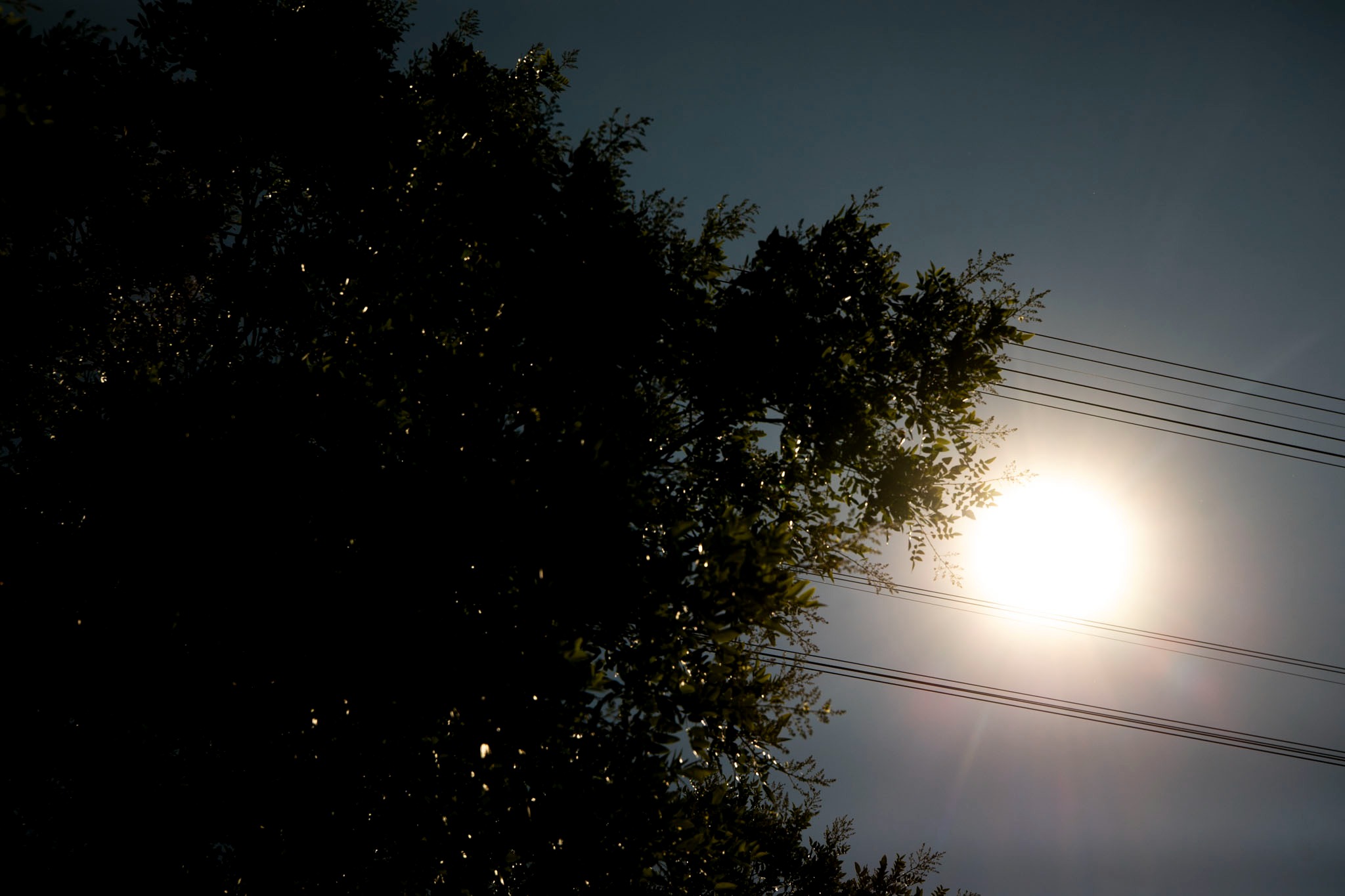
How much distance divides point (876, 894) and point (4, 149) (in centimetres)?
3094

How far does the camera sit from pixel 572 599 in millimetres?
7613

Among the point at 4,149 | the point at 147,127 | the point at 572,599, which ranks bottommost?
the point at 572,599

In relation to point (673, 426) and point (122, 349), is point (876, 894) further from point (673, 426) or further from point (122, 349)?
point (122, 349)

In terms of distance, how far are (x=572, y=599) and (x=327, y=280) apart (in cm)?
773

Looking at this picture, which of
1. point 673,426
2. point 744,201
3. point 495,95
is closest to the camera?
point 673,426

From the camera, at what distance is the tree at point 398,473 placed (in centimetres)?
761

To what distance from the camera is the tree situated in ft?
25.0

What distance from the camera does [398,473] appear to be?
8.07 metres

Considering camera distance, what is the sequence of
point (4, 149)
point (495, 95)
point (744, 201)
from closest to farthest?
point (4, 149) → point (744, 201) → point (495, 95)

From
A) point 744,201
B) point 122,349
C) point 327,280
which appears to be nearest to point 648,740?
point 327,280

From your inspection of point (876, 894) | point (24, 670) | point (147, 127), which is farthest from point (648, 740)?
point (876, 894)

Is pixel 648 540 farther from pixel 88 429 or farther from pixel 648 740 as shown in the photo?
pixel 88 429

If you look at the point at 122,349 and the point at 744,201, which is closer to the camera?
the point at 122,349

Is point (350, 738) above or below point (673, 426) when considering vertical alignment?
below
